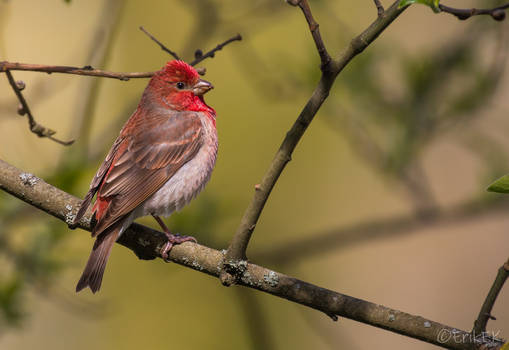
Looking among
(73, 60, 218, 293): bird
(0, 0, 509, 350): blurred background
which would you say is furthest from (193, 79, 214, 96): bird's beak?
(0, 0, 509, 350): blurred background

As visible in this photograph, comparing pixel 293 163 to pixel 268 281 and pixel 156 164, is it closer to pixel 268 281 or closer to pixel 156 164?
pixel 156 164

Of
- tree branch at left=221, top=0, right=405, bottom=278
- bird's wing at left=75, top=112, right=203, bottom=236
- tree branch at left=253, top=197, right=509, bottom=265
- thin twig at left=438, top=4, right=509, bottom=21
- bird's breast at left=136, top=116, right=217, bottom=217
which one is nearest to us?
thin twig at left=438, top=4, right=509, bottom=21

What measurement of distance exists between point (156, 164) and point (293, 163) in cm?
486

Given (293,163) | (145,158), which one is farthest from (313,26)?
(293,163)

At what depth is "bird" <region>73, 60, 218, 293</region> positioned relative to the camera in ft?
13.6

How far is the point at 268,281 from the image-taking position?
3.49 meters

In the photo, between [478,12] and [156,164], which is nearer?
[478,12]

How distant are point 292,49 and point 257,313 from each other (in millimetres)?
4227

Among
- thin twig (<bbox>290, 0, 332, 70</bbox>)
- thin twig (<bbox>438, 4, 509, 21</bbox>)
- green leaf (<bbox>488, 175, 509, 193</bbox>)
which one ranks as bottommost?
green leaf (<bbox>488, 175, 509, 193</bbox>)

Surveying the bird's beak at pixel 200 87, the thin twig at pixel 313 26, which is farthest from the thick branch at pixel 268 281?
the bird's beak at pixel 200 87

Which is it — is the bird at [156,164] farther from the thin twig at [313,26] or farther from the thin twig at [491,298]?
the thin twig at [491,298]

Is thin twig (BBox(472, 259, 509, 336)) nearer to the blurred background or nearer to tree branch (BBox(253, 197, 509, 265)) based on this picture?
the blurred background

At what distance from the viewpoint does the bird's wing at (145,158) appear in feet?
14.1

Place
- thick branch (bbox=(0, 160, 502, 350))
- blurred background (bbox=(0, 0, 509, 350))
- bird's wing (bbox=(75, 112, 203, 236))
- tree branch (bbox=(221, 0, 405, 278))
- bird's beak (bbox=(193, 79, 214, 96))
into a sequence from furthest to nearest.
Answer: blurred background (bbox=(0, 0, 509, 350)) < bird's beak (bbox=(193, 79, 214, 96)) < bird's wing (bbox=(75, 112, 203, 236)) < thick branch (bbox=(0, 160, 502, 350)) < tree branch (bbox=(221, 0, 405, 278))
